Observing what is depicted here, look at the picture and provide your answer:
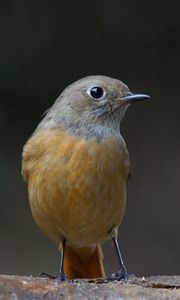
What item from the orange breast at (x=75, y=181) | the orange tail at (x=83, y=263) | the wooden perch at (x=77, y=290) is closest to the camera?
the wooden perch at (x=77, y=290)

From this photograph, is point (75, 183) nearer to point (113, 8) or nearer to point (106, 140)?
point (106, 140)

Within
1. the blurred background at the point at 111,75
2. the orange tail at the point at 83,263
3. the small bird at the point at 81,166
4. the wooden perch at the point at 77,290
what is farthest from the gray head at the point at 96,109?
the blurred background at the point at 111,75

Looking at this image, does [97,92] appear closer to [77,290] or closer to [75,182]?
[75,182]

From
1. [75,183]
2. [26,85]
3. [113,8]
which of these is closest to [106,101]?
[75,183]

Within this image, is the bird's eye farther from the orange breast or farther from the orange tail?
the orange tail

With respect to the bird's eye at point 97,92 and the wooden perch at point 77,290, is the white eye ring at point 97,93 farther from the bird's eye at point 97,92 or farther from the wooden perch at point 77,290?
the wooden perch at point 77,290

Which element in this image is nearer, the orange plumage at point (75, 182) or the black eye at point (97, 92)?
the orange plumage at point (75, 182)

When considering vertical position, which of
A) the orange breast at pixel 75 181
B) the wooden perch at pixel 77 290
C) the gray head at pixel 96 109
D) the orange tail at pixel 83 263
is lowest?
the orange tail at pixel 83 263

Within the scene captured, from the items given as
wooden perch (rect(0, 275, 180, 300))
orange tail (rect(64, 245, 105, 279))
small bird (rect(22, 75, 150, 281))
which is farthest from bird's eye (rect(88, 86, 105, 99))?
wooden perch (rect(0, 275, 180, 300))
